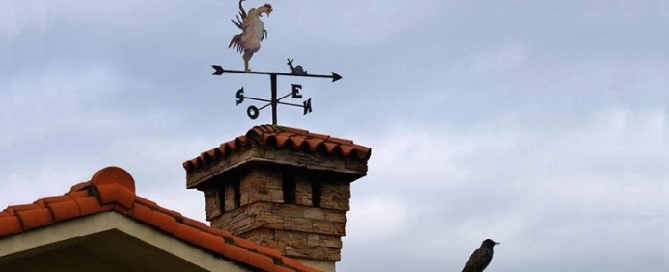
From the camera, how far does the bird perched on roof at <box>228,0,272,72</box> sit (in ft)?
43.6

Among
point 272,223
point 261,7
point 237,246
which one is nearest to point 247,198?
point 272,223

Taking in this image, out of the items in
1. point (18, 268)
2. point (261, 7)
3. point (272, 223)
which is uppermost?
point (261, 7)

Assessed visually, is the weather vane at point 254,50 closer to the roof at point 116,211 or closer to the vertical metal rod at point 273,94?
the vertical metal rod at point 273,94

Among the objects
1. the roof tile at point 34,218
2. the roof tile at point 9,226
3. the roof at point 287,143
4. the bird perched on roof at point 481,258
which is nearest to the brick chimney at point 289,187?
the roof at point 287,143

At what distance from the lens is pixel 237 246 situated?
709 cm

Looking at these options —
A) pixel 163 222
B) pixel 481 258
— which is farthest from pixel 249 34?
pixel 163 222

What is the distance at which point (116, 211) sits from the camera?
6.45 metres

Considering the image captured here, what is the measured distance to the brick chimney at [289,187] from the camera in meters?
12.3

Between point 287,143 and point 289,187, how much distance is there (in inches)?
19.2

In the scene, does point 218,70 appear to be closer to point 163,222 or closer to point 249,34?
point 249,34

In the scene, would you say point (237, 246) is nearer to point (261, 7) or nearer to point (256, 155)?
point (256, 155)

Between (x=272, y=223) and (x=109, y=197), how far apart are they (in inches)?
229

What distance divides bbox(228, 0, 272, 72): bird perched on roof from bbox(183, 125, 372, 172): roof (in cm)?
92

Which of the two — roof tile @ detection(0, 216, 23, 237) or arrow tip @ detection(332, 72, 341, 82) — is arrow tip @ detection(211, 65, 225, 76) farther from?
roof tile @ detection(0, 216, 23, 237)
